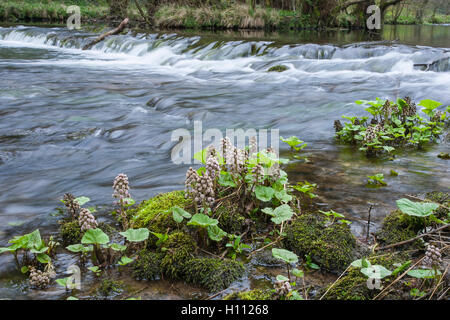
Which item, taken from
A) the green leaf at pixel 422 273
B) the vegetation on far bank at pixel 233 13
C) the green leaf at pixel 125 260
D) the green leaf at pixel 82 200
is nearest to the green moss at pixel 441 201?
the green leaf at pixel 422 273

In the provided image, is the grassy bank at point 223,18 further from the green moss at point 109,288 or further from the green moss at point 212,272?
the green moss at point 109,288

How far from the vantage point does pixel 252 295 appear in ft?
7.66

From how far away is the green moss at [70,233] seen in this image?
307cm

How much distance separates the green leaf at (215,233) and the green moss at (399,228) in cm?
121

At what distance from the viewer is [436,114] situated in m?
6.45

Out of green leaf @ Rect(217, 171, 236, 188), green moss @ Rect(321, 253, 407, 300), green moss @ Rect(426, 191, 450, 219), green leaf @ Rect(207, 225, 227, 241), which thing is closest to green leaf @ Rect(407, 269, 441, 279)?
green moss @ Rect(321, 253, 407, 300)

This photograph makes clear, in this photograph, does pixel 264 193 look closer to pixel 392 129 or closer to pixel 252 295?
pixel 252 295

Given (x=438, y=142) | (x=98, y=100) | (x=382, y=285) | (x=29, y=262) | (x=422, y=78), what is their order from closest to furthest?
(x=382, y=285), (x=29, y=262), (x=438, y=142), (x=98, y=100), (x=422, y=78)

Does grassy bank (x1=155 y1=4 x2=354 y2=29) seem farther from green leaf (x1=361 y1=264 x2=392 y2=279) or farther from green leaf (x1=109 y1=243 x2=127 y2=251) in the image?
green leaf (x1=361 y1=264 x2=392 y2=279)

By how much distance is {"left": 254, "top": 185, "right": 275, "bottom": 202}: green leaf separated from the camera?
318 centimetres

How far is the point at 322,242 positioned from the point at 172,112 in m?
6.55
